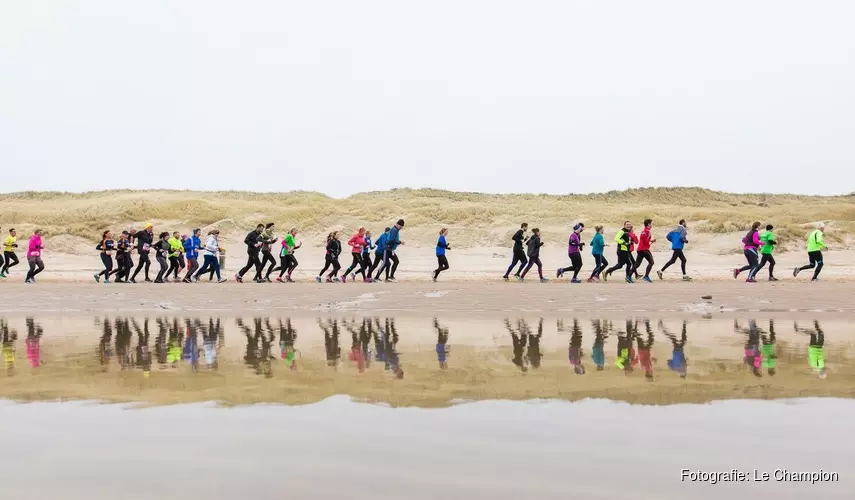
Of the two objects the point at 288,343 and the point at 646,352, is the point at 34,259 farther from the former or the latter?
the point at 646,352

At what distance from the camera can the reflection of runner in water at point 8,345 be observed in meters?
9.76

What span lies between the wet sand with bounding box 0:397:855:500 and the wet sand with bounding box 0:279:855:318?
31.5 ft

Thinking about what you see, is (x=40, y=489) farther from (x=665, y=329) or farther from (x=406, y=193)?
(x=406, y=193)

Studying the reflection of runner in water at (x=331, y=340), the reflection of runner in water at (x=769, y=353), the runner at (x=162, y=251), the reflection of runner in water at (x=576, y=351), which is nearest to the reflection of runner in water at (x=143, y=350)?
the reflection of runner in water at (x=331, y=340)

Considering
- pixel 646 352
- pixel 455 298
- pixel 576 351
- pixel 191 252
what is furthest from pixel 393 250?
pixel 646 352

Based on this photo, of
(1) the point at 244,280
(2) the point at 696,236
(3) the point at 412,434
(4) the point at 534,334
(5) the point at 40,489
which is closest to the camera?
(5) the point at 40,489

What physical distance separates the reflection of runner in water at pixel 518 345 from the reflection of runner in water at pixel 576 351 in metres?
0.56

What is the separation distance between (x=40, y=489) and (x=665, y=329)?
10382 mm

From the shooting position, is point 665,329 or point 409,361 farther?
point 665,329

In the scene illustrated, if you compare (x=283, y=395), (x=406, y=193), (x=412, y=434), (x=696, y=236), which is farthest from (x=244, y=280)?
(x=406, y=193)

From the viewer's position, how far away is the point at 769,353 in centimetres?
1024

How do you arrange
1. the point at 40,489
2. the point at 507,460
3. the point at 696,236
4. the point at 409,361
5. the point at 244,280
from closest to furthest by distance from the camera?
the point at 40,489 < the point at 507,460 < the point at 409,361 < the point at 244,280 < the point at 696,236

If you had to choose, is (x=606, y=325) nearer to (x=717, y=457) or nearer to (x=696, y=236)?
(x=717, y=457)

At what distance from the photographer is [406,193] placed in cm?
11369
